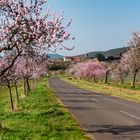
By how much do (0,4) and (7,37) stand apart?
4.15 ft

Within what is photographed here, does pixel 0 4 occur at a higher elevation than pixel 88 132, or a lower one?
higher

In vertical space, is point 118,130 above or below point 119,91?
above

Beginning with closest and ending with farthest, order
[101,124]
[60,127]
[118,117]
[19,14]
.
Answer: [19,14] < [60,127] < [101,124] < [118,117]

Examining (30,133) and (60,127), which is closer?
(30,133)

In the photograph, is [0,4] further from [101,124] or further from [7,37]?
[101,124]

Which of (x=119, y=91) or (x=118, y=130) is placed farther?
→ (x=119, y=91)

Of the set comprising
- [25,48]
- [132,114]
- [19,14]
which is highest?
[19,14]

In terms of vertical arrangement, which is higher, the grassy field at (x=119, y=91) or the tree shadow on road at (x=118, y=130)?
the tree shadow on road at (x=118, y=130)

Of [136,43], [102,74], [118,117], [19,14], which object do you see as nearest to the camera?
[19,14]

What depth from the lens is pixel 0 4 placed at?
14.6m

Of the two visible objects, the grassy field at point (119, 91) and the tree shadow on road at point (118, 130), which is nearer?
the tree shadow on road at point (118, 130)

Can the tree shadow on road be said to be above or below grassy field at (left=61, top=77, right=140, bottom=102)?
above

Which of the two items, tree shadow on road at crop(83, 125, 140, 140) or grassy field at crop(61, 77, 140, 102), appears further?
grassy field at crop(61, 77, 140, 102)

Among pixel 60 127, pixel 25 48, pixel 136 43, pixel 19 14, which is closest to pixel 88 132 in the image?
pixel 60 127
